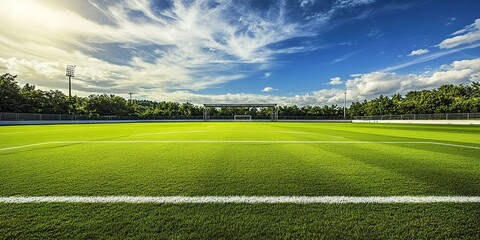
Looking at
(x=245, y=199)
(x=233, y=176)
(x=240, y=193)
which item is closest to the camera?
(x=245, y=199)

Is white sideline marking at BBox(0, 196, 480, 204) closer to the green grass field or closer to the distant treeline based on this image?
the green grass field

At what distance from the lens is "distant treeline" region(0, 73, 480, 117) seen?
42.6 metres

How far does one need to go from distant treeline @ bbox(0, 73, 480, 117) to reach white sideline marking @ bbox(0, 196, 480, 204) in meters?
54.1

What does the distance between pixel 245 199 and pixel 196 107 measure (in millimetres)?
81614

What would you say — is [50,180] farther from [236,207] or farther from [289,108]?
[289,108]

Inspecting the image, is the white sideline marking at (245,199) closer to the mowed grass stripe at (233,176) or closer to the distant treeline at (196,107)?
the mowed grass stripe at (233,176)

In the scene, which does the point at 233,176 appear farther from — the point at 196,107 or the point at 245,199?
the point at 196,107

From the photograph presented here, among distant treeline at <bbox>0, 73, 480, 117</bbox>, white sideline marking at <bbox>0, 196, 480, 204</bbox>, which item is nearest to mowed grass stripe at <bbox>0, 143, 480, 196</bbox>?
white sideline marking at <bbox>0, 196, 480, 204</bbox>

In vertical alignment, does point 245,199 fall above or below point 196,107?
below

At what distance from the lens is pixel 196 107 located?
82.4 meters

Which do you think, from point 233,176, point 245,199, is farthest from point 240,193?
point 233,176

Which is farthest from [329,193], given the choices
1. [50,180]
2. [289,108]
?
Result: [289,108]

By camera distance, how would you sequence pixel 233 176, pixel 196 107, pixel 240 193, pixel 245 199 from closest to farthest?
1. pixel 245 199
2. pixel 240 193
3. pixel 233 176
4. pixel 196 107

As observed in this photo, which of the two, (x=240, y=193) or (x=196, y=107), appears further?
(x=196, y=107)
